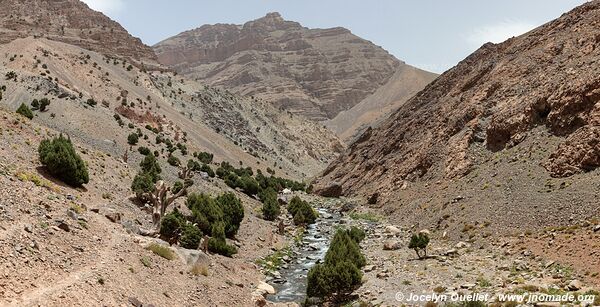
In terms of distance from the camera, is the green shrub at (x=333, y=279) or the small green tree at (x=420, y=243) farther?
the small green tree at (x=420, y=243)

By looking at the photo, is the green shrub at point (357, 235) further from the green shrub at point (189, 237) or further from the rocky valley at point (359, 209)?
the green shrub at point (189, 237)

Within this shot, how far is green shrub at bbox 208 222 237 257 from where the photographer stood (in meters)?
27.2

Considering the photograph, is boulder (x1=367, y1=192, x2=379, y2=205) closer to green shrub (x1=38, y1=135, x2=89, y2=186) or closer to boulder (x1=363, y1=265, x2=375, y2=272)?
boulder (x1=363, y1=265, x2=375, y2=272)

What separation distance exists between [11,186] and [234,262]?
1189cm

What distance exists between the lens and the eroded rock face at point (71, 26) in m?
112

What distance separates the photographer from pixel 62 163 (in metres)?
27.0

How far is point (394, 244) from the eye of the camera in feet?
104

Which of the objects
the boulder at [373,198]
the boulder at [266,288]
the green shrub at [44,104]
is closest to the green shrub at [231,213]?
the boulder at [266,288]

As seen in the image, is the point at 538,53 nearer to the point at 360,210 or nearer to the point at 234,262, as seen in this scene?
the point at 360,210

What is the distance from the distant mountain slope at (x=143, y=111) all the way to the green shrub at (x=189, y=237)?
2117cm

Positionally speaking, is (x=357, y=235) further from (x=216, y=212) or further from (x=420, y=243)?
(x=216, y=212)

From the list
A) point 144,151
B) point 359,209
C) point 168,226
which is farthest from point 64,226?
point 359,209

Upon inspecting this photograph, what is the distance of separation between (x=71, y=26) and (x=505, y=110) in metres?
119

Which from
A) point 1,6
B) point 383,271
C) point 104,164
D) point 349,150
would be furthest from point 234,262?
point 1,6
